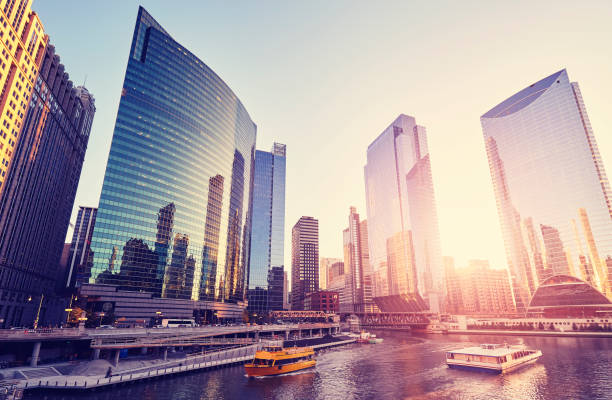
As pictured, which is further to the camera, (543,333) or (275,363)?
(543,333)

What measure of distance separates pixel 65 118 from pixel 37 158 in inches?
1298

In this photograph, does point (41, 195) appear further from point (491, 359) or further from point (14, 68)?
point (491, 359)

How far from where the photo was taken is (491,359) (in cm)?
7531

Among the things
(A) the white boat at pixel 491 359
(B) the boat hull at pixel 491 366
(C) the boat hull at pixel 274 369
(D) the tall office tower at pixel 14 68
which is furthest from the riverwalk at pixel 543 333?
(D) the tall office tower at pixel 14 68

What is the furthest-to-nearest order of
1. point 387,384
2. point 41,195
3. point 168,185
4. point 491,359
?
point 41,195
point 168,185
point 491,359
point 387,384

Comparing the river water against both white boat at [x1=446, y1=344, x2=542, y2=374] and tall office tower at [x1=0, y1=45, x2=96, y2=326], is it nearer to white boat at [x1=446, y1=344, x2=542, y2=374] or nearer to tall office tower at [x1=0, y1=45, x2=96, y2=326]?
white boat at [x1=446, y1=344, x2=542, y2=374]

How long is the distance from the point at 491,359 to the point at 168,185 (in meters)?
126

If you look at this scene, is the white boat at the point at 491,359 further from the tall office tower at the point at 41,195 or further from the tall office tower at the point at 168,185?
the tall office tower at the point at 41,195

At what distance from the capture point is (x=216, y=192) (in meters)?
163

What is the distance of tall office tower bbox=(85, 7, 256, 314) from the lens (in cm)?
11961

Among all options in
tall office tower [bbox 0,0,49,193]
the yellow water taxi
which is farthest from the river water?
tall office tower [bbox 0,0,49,193]

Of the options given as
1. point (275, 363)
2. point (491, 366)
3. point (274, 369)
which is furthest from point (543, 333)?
point (274, 369)

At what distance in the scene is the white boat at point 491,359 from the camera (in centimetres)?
7356

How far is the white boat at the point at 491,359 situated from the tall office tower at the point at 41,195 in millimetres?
124576
